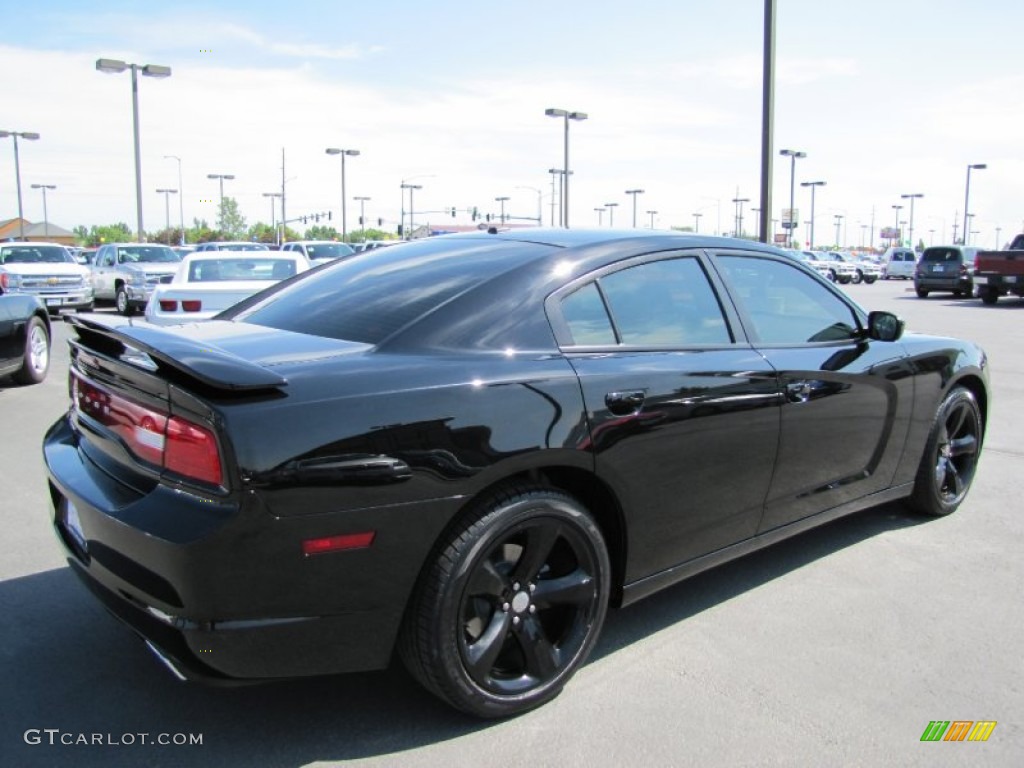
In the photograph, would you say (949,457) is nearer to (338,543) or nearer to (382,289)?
(382,289)

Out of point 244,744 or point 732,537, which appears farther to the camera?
point 732,537

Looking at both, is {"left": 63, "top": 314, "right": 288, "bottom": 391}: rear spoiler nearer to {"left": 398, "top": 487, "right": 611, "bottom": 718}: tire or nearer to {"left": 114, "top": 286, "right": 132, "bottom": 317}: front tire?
{"left": 398, "top": 487, "right": 611, "bottom": 718}: tire

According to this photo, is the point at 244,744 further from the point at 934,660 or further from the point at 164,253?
the point at 164,253

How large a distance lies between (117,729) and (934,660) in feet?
9.38

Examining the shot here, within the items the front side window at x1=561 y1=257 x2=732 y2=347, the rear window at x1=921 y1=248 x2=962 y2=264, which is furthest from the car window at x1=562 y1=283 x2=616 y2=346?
the rear window at x1=921 y1=248 x2=962 y2=264

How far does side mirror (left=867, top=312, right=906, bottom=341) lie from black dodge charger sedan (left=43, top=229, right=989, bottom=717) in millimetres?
382

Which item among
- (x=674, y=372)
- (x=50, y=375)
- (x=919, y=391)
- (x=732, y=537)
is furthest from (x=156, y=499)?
(x=50, y=375)

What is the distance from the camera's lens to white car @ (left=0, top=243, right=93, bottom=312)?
18516 mm

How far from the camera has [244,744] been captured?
2.67 metres

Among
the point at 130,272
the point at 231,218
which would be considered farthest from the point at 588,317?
the point at 231,218

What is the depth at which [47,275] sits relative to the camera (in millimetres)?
18703

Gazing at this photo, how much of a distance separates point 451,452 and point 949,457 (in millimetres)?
3549

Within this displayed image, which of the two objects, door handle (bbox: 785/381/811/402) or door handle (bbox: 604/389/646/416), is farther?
door handle (bbox: 785/381/811/402)

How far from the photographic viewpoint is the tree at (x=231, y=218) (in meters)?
97.4
